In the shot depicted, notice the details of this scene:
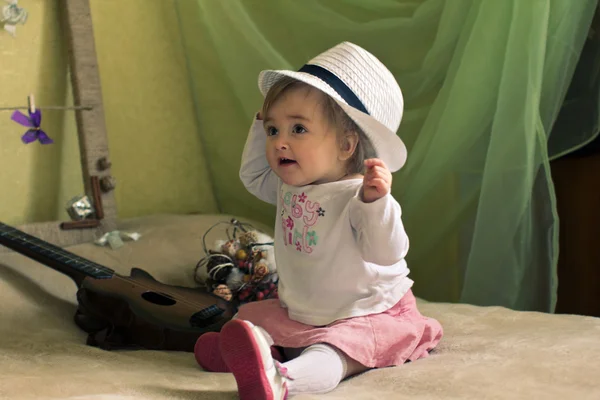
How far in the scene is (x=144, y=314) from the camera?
1303 mm

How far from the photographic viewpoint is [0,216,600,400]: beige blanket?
0.98 meters

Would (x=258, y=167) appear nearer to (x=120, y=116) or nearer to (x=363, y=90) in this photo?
(x=363, y=90)

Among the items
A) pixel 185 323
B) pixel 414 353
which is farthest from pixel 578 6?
pixel 185 323

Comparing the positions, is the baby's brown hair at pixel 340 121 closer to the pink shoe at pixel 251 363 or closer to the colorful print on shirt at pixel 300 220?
the colorful print on shirt at pixel 300 220

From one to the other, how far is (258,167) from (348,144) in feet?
0.68

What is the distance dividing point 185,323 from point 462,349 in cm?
49

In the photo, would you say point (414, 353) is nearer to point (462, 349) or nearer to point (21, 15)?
point (462, 349)

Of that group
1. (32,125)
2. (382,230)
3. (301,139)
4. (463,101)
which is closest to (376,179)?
(382,230)

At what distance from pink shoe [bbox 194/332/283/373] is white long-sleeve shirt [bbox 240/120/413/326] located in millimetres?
119

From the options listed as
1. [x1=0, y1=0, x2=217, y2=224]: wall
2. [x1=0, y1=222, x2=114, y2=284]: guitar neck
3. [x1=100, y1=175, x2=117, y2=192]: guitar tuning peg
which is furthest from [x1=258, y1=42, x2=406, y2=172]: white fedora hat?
[x1=0, y1=0, x2=217, y2=224]: wall

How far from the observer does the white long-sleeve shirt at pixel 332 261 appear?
117cm

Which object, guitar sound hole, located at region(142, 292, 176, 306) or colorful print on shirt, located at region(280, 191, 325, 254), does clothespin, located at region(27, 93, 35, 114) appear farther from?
colorful print on shirt, located at region(280, 191, 325, 254)

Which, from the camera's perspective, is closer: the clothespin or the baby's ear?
the baby's ear

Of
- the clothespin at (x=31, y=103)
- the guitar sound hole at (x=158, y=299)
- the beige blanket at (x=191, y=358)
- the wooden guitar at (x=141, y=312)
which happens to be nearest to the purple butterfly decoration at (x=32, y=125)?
the clothespin at (x=31, y=103)
